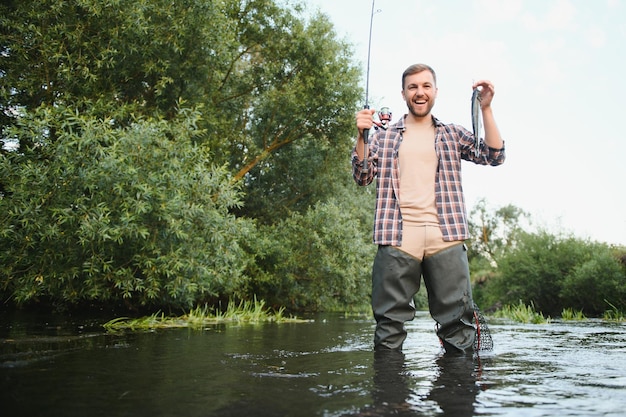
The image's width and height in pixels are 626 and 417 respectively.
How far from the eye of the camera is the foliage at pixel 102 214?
24.6ft

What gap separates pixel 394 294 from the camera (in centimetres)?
375

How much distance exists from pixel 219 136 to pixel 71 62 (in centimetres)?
532

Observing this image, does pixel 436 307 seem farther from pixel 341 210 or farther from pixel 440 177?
pixel 341 210

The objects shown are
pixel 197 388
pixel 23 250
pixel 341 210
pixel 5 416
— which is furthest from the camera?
pixel 341 210

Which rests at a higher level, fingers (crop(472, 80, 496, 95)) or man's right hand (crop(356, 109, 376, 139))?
fingers (crop(472, 80, 496, 95))

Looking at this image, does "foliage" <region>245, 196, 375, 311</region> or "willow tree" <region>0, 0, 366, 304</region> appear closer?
"willow tree" <region>0, 0, 366, 304</region>

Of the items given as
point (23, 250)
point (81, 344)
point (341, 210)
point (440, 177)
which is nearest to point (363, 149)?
point (440, 177)

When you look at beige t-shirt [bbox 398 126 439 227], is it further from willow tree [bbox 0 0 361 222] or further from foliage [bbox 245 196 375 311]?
foliage [bbox 245 196 375 311]

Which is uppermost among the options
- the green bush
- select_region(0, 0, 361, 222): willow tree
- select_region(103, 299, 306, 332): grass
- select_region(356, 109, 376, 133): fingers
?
select_region(0, 0, 361, 222): willow tree

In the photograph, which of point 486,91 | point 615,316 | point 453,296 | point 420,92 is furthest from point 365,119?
point 615,316

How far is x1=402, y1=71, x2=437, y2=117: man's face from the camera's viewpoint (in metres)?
3.96

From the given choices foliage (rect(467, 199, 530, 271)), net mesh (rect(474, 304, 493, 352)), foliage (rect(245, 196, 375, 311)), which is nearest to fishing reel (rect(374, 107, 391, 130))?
net mesh (rect(474, 304, 493, 352))

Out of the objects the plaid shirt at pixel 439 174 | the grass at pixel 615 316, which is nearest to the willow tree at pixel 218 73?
the plaid shirt at pixel 439 174

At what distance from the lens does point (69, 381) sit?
2.46 m
